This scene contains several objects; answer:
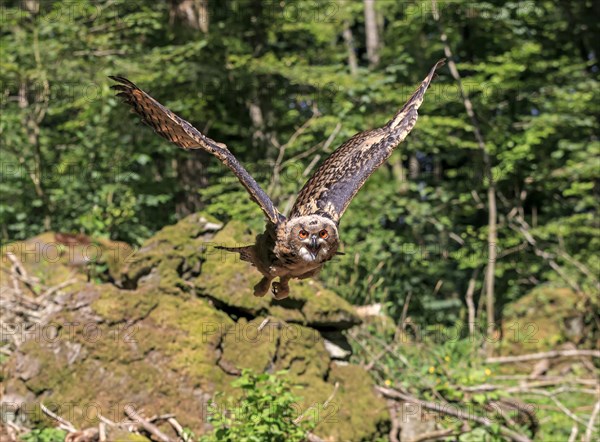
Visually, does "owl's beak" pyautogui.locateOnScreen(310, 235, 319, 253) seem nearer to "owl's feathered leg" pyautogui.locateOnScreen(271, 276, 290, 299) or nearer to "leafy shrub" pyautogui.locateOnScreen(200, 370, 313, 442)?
"owl's feathered leg" pyautogui.locateOnScreen(271, 276, 290, 299)

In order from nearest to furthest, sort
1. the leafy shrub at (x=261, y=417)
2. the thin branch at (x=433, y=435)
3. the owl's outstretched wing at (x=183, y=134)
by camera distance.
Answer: the owl's outstretched wing at (x=183, y=134) → the leafy shrub at (x=261, y=417) → the thin branch at (x=433, y=435)

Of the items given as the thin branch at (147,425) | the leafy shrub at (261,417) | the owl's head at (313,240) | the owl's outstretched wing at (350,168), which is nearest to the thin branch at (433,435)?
the leafy shrub at (261,417)

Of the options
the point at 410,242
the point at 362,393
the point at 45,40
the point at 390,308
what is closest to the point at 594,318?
the point at 410,242

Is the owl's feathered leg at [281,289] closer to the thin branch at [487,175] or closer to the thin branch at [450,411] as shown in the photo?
the thin branch at [450,411]

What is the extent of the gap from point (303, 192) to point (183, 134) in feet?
3.15

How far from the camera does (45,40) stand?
10.6 meters

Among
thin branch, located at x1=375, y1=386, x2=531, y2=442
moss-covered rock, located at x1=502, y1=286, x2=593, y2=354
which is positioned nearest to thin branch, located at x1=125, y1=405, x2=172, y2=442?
thin branch, located at x1=375, y1=386, x2=531, y2=442

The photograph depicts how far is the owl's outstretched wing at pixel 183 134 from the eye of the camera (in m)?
3.83

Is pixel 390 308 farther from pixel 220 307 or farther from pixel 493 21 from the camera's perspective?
pixel 493 21

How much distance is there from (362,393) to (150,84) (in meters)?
5.53

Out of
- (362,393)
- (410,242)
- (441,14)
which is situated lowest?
(410,242)

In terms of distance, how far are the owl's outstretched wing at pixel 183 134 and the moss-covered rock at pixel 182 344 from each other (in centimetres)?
223

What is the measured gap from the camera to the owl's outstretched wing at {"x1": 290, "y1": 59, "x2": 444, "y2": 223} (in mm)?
4266

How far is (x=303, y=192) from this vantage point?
4609 millimetres
